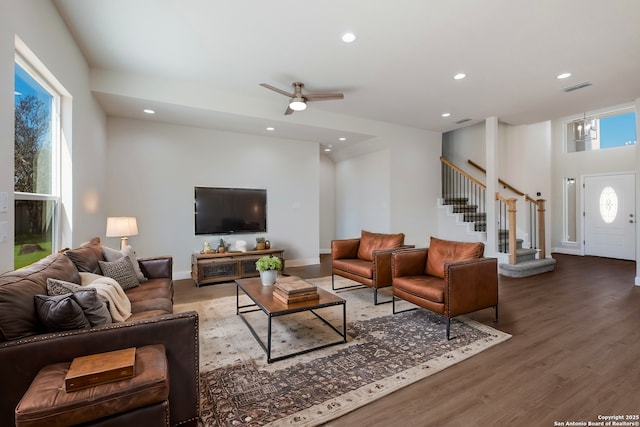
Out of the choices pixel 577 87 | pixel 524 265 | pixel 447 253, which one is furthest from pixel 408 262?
pixel 577 87

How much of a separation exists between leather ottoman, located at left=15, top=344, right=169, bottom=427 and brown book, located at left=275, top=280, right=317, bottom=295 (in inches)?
47.7

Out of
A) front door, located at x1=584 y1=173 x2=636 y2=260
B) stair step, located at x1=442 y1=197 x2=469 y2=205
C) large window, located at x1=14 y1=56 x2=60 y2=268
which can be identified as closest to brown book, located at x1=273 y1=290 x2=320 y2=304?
large window, located at x1=14 y1=56 x2=60 y2=268

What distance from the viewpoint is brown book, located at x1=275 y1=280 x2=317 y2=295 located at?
2496mm

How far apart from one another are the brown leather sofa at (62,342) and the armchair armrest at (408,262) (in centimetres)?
231

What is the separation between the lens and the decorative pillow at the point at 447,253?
304 cm

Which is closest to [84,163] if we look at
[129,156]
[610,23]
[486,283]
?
[129,156]

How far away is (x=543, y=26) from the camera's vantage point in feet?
9.29

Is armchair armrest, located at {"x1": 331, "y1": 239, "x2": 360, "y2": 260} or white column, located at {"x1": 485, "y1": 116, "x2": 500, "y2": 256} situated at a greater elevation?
white column, located at {"x1": 485, "y1": 116, "x2": 500, "y2": 256}

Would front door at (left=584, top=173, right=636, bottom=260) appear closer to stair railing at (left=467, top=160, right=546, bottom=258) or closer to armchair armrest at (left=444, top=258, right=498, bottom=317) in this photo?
stair railing at (left=467, top=160, right=546, bottom=258)

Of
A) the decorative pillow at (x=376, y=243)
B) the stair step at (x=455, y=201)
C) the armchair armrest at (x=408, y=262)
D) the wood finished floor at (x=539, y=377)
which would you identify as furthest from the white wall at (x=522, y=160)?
the armchair armrest at (x=408, y=262)

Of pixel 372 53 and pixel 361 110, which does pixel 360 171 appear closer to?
pixel 361 110

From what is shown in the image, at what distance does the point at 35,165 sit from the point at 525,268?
6773 millimetres

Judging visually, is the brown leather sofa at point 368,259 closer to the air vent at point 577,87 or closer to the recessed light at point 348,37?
the recessed light at point 348,37

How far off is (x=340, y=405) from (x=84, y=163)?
3740mm
